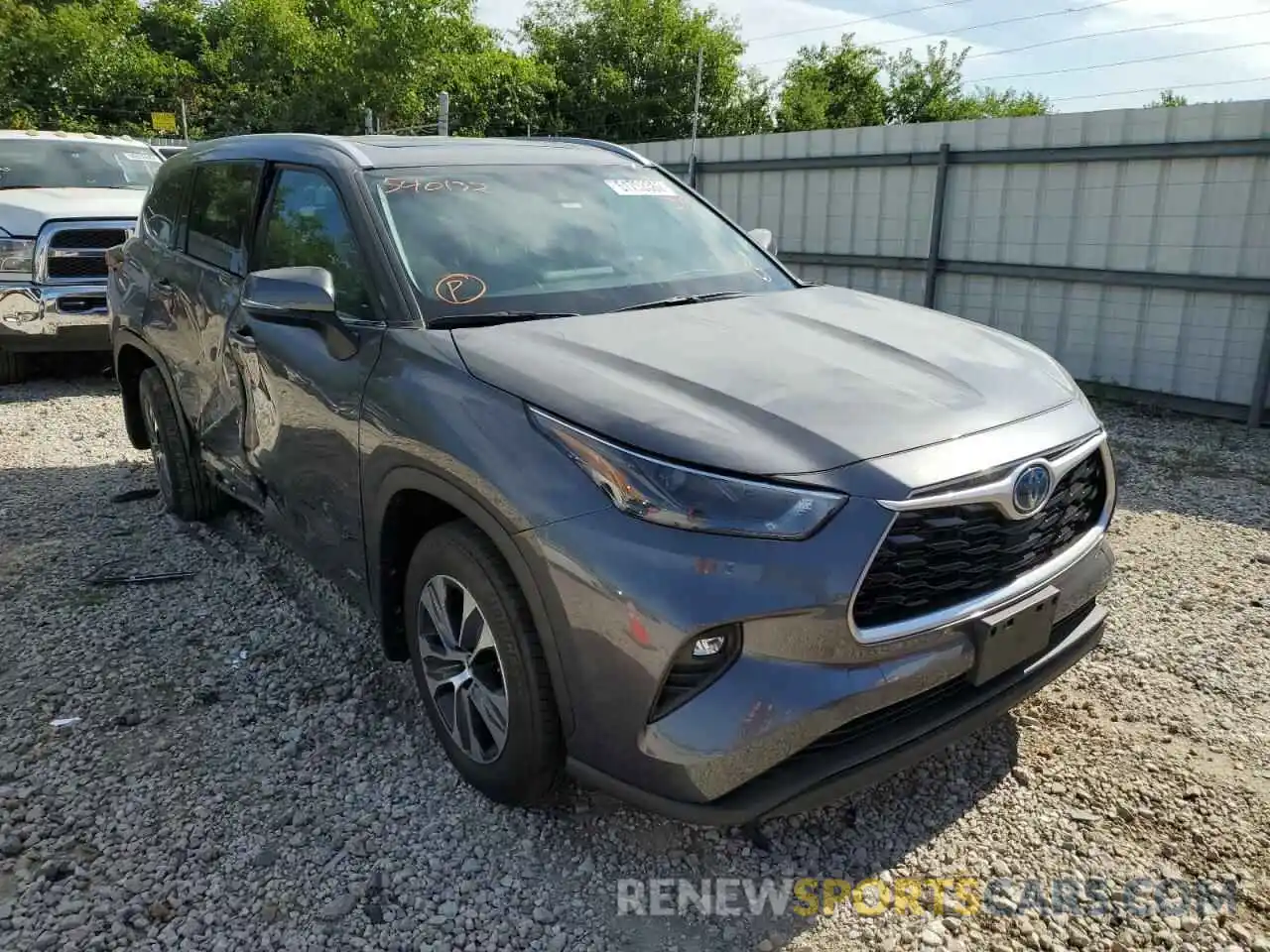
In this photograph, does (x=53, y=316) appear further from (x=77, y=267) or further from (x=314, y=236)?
(x=314, y=236)

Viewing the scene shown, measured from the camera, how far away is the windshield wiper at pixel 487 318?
288 centimetres

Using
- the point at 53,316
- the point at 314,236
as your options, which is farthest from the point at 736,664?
the point at 53,316

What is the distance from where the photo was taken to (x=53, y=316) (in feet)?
25.8

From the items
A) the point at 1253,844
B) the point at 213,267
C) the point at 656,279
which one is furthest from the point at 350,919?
the point at 213,267

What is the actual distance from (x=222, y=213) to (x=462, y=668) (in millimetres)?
2578

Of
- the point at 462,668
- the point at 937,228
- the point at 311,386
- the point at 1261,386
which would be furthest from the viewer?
the point at 937,228

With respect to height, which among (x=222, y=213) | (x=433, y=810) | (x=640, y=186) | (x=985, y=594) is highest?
(x=640, y=186)

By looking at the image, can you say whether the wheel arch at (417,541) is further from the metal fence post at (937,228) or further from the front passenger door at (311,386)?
the metal fence post at (937,228)

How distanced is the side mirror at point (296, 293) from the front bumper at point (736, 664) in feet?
3.72

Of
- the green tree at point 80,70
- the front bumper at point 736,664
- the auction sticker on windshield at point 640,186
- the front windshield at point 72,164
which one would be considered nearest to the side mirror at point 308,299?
the front bumper at point 736,664

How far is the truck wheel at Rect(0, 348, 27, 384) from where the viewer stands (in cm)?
834

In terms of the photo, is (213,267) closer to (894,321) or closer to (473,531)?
(473,531)

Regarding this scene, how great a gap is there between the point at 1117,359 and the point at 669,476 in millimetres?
6839

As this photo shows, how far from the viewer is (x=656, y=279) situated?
3389 mm
